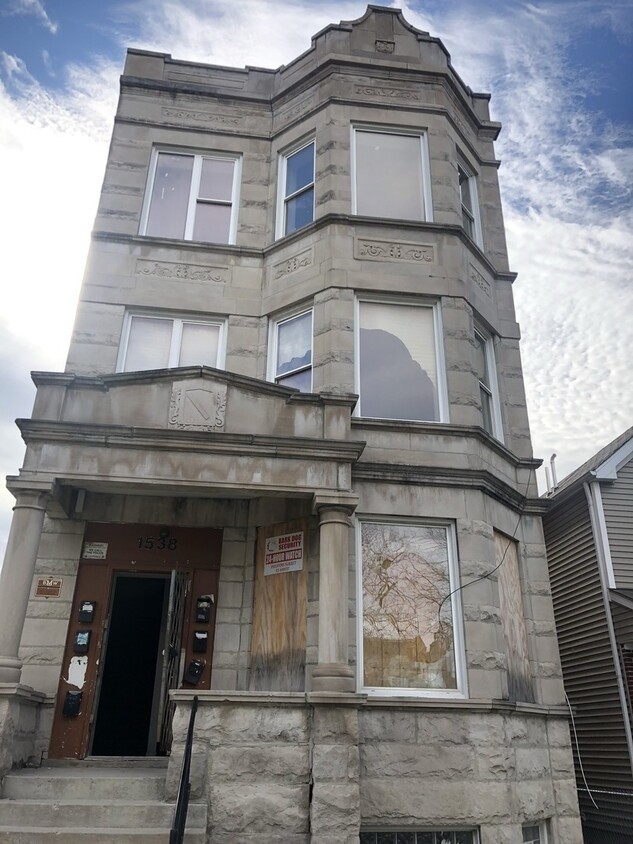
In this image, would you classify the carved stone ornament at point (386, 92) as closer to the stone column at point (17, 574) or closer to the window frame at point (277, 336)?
the window frame at point (277, 336)

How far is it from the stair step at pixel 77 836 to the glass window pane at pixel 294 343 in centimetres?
635

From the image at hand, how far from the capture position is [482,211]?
41.4ft

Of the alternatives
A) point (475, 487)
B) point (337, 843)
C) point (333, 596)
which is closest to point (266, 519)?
point (333, 596)

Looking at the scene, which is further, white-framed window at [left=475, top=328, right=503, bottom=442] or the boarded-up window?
white-framed window at [left=475, top=328, right=503, bottom=442]

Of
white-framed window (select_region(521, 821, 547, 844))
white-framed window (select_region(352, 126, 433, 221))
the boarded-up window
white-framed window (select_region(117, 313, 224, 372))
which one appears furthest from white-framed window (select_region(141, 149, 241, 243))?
white-framed window (select_region(521, 821, 547, 844))

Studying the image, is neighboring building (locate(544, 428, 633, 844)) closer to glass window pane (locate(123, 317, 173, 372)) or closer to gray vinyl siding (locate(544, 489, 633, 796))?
gray vinyl siding (locate(544, 489, 633, 796))

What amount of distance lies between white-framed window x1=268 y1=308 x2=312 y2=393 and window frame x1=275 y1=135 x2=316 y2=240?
155 cm

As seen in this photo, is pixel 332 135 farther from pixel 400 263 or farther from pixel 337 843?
pixel 337 843

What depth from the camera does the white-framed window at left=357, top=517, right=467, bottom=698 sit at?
27.3 feet

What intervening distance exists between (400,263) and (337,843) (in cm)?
780

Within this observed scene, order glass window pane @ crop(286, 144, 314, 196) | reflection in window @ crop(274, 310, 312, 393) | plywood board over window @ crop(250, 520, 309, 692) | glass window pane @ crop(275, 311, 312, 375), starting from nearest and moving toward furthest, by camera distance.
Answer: plywood board over window @ crop(250, 520, 309, 692), reflection in window @ crop(274, 310, 312, 393), glass window pane @ crop(275, 311, 312, 375), glass window pane @ crop(286, 144, 314, 196)

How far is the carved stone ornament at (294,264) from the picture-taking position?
1097 centimetres

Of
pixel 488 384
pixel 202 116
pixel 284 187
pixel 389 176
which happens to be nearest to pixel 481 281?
pixel 488 384

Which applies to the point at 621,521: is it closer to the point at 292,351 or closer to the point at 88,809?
the point at 292,351
